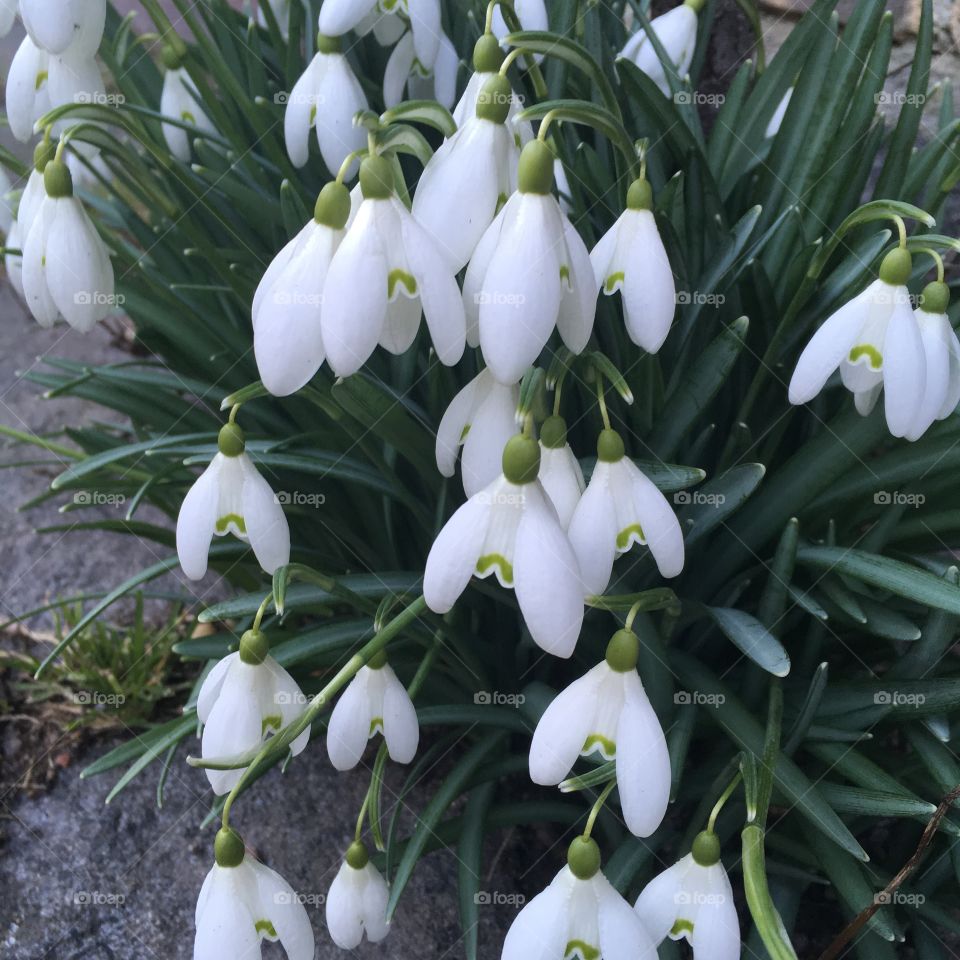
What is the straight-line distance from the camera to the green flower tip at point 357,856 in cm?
115

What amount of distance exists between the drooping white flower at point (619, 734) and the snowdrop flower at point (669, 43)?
1017 millimetres

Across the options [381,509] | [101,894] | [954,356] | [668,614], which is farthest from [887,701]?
[101,894]

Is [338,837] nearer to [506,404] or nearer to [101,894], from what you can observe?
[101,894]

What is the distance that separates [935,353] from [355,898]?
829mm

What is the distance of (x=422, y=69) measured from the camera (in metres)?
1.54

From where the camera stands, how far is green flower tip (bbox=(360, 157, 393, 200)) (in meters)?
0.90

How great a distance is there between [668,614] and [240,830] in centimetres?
79

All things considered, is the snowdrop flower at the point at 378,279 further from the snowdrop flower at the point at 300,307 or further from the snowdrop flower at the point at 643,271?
the snowdrop flower at the point at 643,271

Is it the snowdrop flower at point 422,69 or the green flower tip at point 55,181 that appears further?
the snowdrop flower at point 422,69

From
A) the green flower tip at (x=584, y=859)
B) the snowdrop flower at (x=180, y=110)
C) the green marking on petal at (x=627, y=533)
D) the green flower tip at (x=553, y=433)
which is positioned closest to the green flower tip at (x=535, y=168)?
the green flower tip at (x=553, y=433)

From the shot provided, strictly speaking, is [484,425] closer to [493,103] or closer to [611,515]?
[611,515]

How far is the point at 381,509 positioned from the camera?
5.27 ft

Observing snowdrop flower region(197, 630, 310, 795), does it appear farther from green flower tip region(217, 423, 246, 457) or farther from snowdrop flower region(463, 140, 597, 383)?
snowdrop flower region(463, 140, 597, 383)

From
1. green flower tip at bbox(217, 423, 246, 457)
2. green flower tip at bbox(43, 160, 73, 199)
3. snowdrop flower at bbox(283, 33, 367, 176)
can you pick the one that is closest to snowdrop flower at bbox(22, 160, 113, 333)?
green flower tip at bbox(43, 160, 73, 199)
